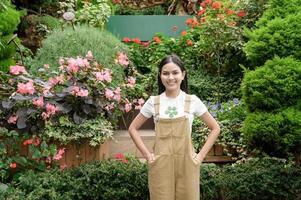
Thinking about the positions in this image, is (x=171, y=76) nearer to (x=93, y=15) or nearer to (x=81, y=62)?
(x=81, y=62)

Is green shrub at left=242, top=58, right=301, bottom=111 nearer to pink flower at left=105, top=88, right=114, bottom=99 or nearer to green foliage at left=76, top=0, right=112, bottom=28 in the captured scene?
pink flower at left=105, top=88, right=114, bottom=99

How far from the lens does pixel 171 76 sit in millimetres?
3568

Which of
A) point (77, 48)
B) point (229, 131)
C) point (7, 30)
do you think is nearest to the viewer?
point (229, 131)

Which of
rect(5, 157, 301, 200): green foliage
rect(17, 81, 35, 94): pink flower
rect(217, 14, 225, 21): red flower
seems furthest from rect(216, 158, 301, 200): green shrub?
rect(217, 14, 225, 21): red flower

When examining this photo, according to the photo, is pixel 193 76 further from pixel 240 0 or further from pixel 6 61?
pixel 6 61

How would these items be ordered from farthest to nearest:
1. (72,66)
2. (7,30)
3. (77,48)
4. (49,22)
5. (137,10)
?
(137,10), (49,22), (7,30), (77,48), (72,66)

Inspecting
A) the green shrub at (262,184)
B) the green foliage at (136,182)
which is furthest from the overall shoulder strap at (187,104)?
the green shrub at (262,184)

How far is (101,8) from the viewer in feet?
27.6

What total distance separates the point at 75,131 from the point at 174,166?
1650mm

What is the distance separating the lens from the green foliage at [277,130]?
15.8 ft

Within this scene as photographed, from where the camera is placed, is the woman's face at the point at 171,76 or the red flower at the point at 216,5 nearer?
the woman's face at the point at 171,76

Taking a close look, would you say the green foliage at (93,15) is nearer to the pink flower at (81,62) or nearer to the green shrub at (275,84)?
the pink flower at (81,62)

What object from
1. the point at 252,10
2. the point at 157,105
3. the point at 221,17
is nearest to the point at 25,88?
the point at 157,105

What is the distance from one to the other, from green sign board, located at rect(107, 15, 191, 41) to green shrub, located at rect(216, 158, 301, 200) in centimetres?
469
